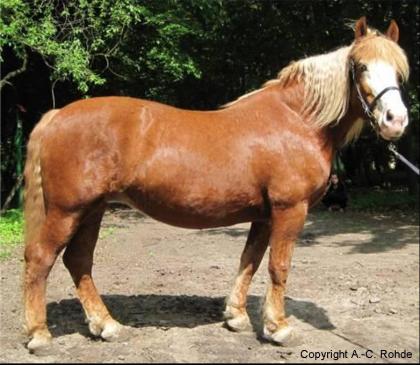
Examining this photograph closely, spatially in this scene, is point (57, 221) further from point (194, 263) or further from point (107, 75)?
point (107, 75)

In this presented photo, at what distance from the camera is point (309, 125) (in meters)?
3.62

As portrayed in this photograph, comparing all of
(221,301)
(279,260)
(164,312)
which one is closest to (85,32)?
(221,301)

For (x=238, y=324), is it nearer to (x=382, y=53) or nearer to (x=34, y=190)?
(x=34, y=190)

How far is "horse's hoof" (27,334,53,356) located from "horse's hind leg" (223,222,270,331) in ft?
4.32

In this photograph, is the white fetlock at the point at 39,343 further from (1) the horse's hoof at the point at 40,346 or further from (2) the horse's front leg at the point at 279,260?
(2) the horse's front leg at the point at 279,260

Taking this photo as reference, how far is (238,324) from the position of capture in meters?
3.89

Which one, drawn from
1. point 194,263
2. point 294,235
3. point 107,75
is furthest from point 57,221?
point 107,75

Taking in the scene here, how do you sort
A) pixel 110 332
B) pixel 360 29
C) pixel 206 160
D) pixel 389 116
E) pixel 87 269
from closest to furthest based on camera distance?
pixel 389 116
pixel 206 160
pixel 360 29
pixel 110 332
pixel 87 269

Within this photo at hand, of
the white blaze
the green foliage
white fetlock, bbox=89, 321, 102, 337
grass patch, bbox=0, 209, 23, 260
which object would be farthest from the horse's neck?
the green foliage

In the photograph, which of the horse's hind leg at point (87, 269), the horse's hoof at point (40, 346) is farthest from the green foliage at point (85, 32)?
the horse's hoof at point (40, 346)

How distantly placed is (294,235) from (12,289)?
3.11m

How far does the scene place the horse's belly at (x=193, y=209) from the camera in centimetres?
345

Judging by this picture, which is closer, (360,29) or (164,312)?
(360,29)

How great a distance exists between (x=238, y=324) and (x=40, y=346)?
1.42 m
